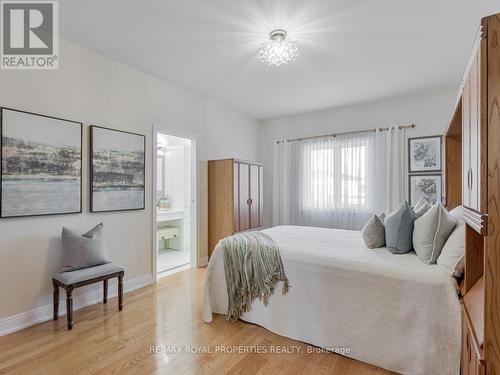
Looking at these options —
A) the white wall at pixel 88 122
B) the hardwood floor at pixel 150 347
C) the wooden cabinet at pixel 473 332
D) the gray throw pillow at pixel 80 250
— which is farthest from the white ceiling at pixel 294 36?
the hardwood floor at pixel 150 347

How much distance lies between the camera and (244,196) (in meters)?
4.38

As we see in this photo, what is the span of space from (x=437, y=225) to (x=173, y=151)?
4.80 m

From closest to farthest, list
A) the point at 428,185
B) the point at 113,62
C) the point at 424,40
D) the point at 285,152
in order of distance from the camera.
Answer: the point at 424,40 → the point at 113,62 → the point at 428,185 → the point at 285,152

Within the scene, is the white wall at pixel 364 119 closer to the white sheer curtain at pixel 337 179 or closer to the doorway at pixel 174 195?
the white sheer curtain at pixel 337 179

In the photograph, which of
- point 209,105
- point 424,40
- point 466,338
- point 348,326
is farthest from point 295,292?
point 209,105

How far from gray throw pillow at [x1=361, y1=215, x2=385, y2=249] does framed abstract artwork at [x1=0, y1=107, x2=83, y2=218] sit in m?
2.83

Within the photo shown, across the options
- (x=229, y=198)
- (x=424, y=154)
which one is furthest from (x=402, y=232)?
(x=229, y=198)

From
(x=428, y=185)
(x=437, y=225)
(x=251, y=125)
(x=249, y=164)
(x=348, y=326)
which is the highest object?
(x=251, y=125)

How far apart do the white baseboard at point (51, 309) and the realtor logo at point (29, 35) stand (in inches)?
86.2

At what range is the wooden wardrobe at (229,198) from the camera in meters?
4.14

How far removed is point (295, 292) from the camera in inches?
85.8

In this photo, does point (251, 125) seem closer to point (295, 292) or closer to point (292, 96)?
point (292, 96)

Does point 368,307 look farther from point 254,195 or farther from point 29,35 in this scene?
point 29,35

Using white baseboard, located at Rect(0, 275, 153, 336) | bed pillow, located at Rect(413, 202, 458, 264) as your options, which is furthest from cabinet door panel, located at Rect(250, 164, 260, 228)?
bed pillow, located at Rect(413, 202, 458, 264)
